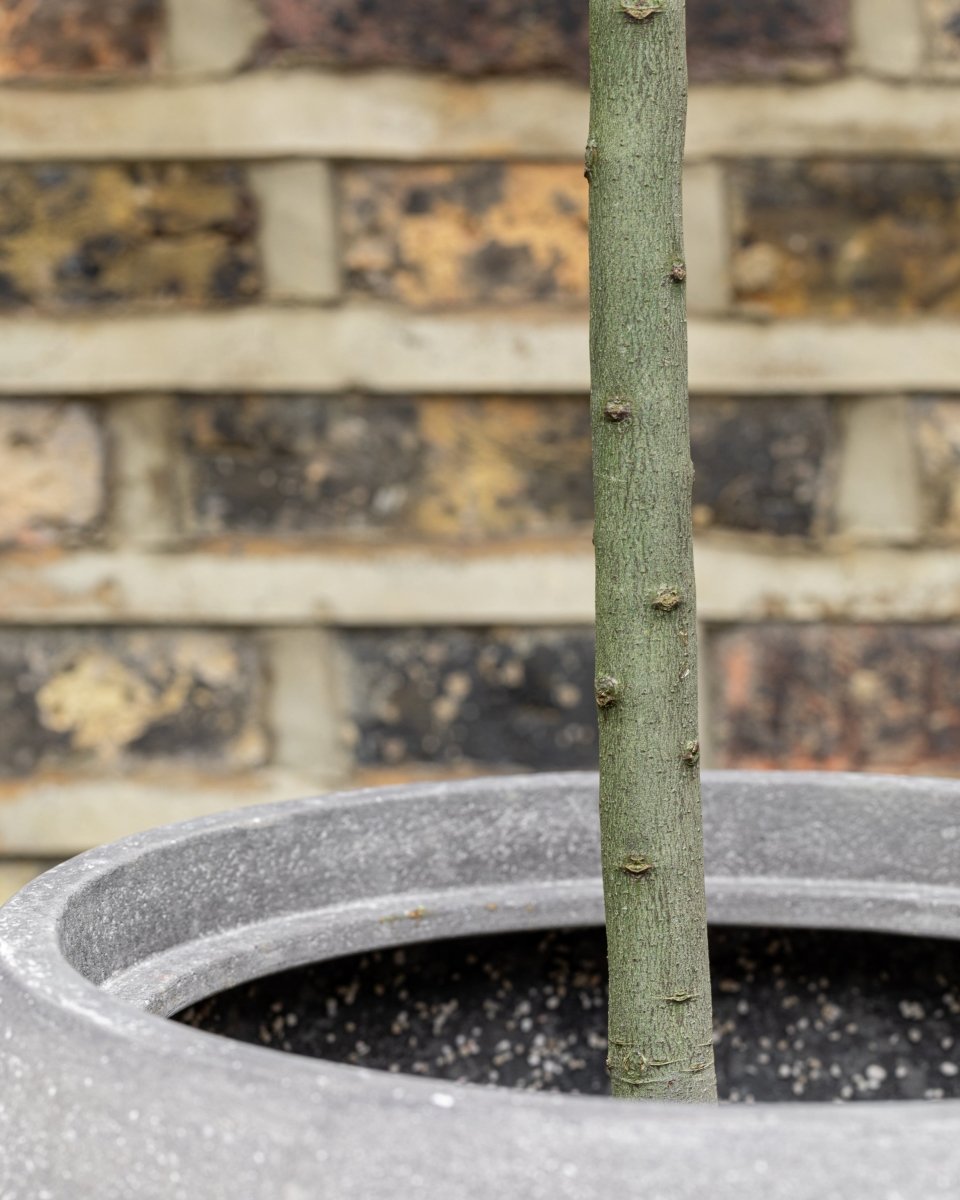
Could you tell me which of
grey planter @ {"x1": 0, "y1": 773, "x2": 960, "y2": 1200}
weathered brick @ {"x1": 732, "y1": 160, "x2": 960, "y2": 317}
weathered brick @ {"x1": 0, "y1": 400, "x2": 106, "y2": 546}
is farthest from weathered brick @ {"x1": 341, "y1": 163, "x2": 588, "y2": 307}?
grey planter @ {"x1": 0, "y1": 773, "x2": 960, "y2": 1200}

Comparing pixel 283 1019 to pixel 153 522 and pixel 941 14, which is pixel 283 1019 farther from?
pixel 941 14

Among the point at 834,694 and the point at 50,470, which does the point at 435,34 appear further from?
the point at 834,694

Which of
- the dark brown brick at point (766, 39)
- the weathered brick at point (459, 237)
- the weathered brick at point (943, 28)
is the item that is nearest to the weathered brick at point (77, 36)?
the weathered brick at point (459, 237)

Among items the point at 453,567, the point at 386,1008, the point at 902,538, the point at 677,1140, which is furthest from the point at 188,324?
the point at 677,1140

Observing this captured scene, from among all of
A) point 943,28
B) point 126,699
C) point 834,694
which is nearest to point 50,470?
point 126,699

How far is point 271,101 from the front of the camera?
3.41 feet

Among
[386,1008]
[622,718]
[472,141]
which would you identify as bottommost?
[386,1008]

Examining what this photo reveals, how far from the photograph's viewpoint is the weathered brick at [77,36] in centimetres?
105

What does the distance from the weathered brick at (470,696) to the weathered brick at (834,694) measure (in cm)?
10

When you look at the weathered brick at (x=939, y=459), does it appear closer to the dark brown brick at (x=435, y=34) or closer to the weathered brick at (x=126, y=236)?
the dark brown brick at (x=435, y=34)

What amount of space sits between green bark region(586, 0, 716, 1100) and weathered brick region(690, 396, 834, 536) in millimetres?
609

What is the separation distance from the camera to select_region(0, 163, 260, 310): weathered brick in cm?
106

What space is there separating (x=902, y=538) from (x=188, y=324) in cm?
52

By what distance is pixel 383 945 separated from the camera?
1.75 ft
